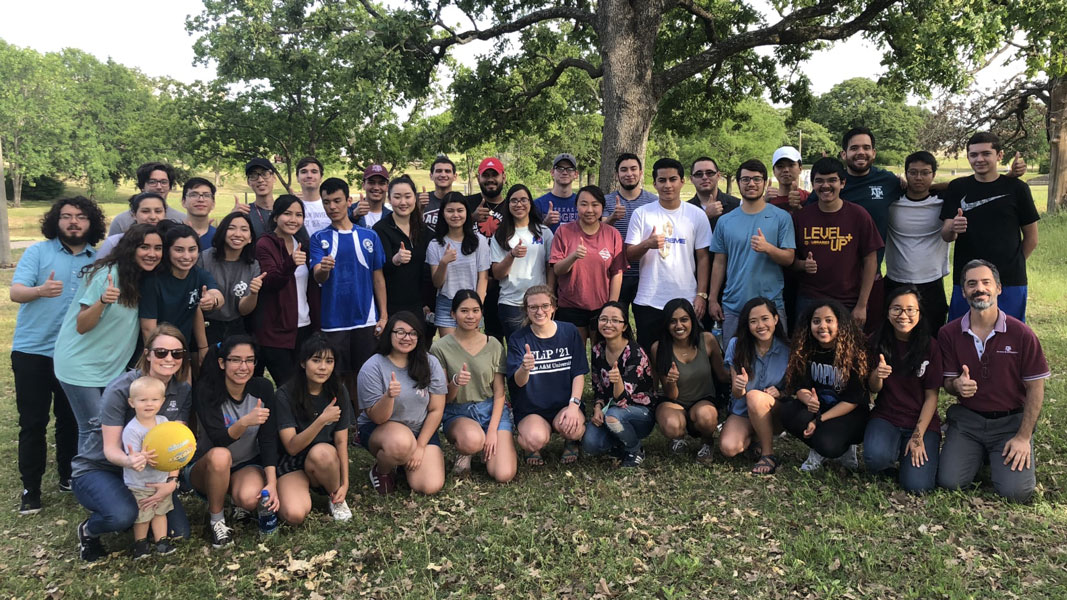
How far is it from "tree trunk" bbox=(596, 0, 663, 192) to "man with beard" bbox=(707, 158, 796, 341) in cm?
594

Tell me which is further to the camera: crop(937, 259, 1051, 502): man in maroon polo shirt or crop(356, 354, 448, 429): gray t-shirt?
crop(356, 354, 448, 429): gray t-shirt

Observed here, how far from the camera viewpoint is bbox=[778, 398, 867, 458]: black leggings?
17.7 ft

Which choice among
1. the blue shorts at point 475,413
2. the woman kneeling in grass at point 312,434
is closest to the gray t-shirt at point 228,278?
the woman kneeling in grass at point 312,434

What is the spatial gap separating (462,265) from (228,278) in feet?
6.69

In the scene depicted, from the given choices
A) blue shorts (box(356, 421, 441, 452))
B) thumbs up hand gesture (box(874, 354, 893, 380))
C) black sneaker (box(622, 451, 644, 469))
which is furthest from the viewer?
black sneaker (box(622, 451, 644, 469))

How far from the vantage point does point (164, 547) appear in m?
4.55

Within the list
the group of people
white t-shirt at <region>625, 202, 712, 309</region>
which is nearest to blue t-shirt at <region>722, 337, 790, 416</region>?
the group of people

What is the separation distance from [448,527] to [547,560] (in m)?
0.86

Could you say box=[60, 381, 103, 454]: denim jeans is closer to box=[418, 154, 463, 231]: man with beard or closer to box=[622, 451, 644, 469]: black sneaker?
box=[418, 154, 463, 231]: man with beard

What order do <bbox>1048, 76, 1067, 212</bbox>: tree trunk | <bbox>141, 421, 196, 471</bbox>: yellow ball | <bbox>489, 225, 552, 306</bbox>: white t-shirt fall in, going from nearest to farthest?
<bbox>141, 421, 196, 471</bbox>: yellow ball < <bbox>489, 225, 552, 306</bbox>: white t-shirt < <bbox>1048, 76, 1067, 212</bbox>: tree trunk

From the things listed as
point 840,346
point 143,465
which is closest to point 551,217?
point 840,346

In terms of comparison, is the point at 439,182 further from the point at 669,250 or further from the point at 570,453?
the point at 570,453

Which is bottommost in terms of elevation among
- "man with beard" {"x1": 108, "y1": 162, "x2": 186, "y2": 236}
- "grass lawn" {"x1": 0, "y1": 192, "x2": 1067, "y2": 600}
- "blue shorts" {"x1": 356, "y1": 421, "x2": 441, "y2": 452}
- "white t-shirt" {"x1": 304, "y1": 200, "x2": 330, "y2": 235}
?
"grass lawn" {"x1": 0, "y1": 192, "x2": 1067, "y2": 600}

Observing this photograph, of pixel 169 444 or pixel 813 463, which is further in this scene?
pixel 813 463
